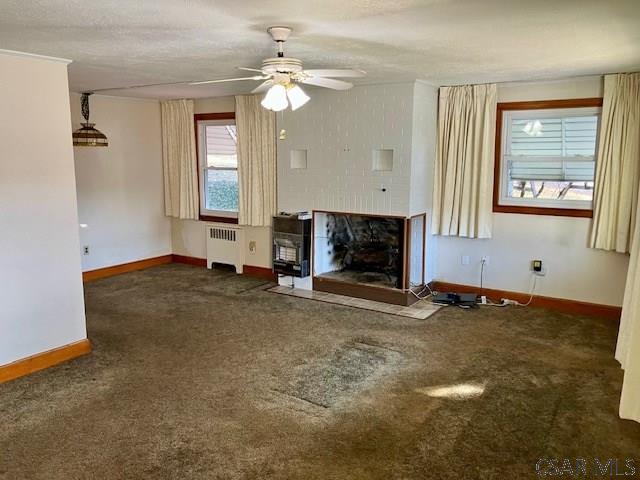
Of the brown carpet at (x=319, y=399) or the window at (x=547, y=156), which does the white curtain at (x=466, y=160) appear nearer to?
the window at (x=547, y=156)

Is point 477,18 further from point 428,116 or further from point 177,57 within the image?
point 428,116

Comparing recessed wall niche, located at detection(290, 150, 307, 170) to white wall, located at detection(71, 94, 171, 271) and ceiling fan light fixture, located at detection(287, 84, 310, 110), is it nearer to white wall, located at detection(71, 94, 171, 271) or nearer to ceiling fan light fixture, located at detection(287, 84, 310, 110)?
white wall, located at detection(71, 94, 171, 271)

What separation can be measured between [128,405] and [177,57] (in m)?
2.45

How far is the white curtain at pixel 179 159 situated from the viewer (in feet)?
22.6

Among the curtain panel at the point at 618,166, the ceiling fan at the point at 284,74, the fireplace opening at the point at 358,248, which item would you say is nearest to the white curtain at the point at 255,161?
the fireplace opening at the point at 358,248

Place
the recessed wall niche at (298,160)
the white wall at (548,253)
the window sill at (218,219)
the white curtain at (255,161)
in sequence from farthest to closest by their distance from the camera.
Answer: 1. the window sill at (218,219)
2. the white curtain at (255,161)
3. the recessed wall niche at (298,160)
4. the white wall at (548,253)

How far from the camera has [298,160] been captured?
5922 millimetres

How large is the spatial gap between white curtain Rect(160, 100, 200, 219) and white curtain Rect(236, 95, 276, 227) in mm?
830

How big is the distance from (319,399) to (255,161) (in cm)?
371

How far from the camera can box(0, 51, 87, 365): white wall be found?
139 inches

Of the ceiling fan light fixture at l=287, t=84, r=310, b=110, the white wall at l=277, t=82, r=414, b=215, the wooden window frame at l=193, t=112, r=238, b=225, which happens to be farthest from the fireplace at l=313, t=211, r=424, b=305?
the ceiling fan light fixture at l=287, t=84, r=310, b=110

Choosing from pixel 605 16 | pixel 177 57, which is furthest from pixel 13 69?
pixel 605 16

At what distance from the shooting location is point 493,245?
17.9 feet

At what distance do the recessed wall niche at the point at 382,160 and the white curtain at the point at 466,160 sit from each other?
61 centimetres
